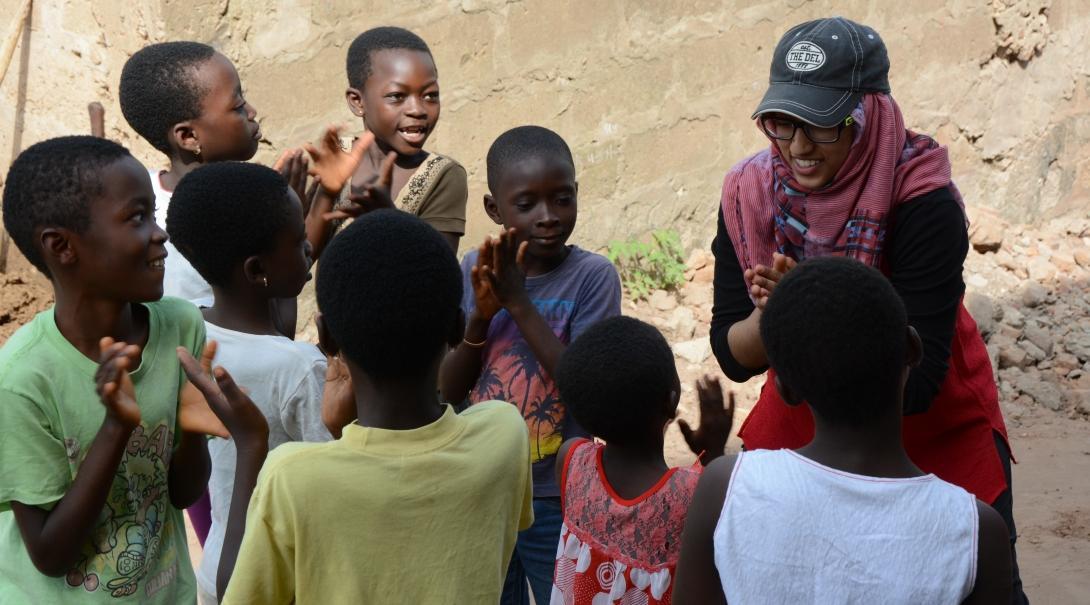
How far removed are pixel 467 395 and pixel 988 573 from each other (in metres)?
1.51

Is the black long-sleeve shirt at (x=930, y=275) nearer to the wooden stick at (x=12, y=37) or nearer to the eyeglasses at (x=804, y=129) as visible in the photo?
the eyeglasses at (x=804, y=129)

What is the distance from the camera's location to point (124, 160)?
2.28 m

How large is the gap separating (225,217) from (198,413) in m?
0.45

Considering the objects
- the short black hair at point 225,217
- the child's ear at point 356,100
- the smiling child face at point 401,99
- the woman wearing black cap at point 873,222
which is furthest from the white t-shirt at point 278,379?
the child's ear at point 356,100

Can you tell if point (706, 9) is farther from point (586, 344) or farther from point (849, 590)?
point (849, 590)

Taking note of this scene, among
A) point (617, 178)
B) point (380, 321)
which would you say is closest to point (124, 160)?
point (380, 321)

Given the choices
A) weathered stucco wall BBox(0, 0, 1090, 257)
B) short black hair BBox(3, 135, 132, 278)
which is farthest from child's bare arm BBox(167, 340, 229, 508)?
weathered stucco wall BBox(0, 0, 1090, 257)

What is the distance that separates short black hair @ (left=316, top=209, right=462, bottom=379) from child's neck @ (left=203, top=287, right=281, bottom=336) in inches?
24.6

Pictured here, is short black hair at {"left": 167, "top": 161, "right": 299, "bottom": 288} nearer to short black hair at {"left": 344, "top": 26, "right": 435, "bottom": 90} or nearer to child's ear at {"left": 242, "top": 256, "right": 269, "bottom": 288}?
child's ear at {"left": 242, "top": 256, "right": 269, "bottom": 288}

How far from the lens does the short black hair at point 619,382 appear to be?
7.82ft

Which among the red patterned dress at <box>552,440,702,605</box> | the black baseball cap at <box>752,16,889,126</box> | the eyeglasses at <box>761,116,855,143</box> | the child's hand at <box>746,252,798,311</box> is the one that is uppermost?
the black baseball cap at <box>752,16,889,126</box>

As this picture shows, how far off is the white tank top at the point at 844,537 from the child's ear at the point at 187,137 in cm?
203

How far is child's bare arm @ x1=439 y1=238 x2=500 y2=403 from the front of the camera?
2820 millimetres

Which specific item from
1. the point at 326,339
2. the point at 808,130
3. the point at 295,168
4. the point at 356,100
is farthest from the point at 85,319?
the point at 356,100
